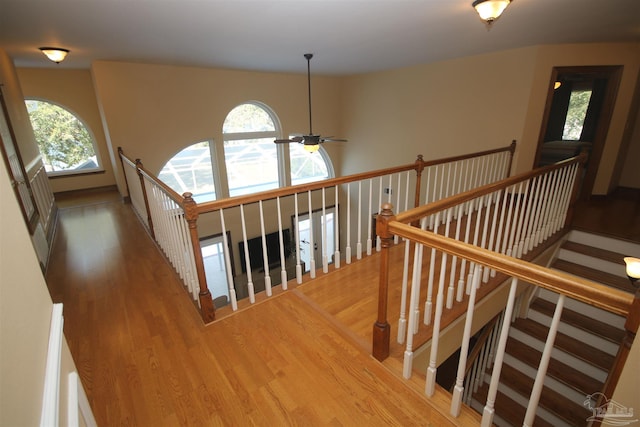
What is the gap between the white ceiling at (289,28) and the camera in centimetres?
262

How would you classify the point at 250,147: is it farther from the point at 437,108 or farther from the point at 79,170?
the point at 437,108

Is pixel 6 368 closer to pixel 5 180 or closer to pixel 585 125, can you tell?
pixel 5 180

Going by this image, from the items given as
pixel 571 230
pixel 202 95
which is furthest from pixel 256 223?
pixel 571 230

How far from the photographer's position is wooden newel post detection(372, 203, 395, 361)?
1.62m

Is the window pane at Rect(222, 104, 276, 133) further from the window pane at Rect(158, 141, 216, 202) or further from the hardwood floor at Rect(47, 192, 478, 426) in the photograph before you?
the hardwood floor at Rect(47, 192, 478, 426)

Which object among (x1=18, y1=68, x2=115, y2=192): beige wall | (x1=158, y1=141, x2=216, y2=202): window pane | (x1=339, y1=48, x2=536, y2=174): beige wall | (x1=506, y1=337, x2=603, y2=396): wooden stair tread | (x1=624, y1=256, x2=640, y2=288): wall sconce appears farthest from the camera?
(x1=158, y1=141, x2=216, y2=202): window pane

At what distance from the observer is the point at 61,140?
6.23 metres

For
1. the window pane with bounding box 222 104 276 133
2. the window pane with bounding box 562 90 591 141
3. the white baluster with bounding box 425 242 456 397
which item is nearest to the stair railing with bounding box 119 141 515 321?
the white baluster with bounding box 425 242 456 397

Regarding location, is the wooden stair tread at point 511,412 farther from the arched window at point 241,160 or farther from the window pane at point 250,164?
the arched window at point 241,160

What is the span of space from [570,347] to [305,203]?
5.51m

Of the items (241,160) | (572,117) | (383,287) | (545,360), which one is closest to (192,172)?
(241,160)

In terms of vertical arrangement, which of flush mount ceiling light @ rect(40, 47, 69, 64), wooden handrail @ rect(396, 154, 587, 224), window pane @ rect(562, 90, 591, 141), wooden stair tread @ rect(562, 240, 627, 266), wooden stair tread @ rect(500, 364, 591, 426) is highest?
flush mount ceiling light @ rect(40, 47, 69, 64)

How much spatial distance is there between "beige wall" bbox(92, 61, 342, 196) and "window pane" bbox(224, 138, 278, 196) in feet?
1.40

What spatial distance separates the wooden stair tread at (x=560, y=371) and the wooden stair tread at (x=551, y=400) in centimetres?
15
